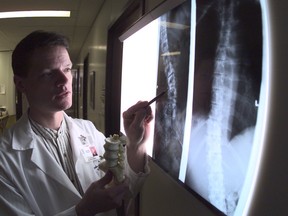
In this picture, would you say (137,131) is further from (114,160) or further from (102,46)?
(102,46)

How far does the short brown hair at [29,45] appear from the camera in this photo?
104 cm

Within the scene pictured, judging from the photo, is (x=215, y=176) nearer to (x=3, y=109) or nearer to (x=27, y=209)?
(x=27, y=209)

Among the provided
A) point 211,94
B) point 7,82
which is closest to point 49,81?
point 211,94

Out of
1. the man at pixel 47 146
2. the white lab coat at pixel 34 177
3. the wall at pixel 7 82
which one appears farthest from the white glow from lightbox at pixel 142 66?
the wall at pixel 7 82

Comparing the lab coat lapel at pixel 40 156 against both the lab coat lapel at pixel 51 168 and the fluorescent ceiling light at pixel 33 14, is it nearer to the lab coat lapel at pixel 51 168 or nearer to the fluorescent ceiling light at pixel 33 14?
the lab coat lapel at pixel 51 168

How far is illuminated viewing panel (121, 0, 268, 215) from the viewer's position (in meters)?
0.58

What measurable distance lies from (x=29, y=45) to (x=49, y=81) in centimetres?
15

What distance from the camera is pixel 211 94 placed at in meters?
0.72

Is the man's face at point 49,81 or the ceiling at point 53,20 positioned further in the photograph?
the ceiling at point 53,20

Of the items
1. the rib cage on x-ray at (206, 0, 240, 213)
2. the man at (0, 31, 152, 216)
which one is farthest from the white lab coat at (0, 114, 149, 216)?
the rib cage on x-ray at (206, 0, 240, 213)

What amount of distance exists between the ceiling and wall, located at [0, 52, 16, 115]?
72.2 inches

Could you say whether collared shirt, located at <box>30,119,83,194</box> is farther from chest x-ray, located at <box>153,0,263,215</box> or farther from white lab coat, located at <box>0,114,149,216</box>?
chest x-ray, located at <box>153,0,263,215</box>

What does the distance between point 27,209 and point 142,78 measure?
2.35ft

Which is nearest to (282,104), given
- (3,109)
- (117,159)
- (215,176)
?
(215,176)
